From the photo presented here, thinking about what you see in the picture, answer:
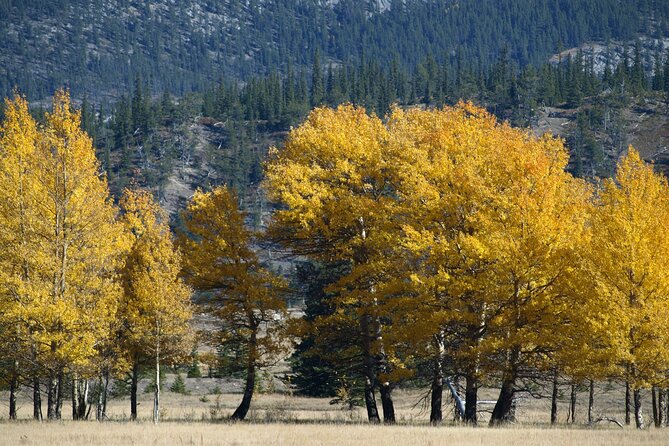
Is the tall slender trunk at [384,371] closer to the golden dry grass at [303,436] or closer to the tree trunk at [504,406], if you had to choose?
the tree trunk at [504,406]

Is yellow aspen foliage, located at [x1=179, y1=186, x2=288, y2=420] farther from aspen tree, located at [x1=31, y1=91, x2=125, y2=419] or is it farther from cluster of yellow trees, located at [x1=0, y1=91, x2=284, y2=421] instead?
aspen tree, located at [x1=31, y1=91, x2=125, y2=419]

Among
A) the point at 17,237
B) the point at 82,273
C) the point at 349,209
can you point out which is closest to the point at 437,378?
the point at 349,209

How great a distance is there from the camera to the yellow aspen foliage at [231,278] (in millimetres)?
32500

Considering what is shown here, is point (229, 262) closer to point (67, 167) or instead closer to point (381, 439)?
point (67, 167)

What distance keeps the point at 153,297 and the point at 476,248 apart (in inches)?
469

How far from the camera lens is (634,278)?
24938mm

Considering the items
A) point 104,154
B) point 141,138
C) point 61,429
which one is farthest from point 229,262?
point 141,138

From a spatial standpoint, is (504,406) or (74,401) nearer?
(504,406)

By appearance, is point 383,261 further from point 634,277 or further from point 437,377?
point 634,277

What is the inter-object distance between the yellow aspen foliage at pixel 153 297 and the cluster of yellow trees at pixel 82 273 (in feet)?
0.18

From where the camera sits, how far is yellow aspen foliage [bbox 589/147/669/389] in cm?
2397

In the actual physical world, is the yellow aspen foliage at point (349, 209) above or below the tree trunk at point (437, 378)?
above

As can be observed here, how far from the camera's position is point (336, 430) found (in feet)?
78.3

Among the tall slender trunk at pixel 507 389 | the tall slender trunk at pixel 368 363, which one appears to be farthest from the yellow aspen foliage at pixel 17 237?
the tall slender trunk at pixel 507 389
